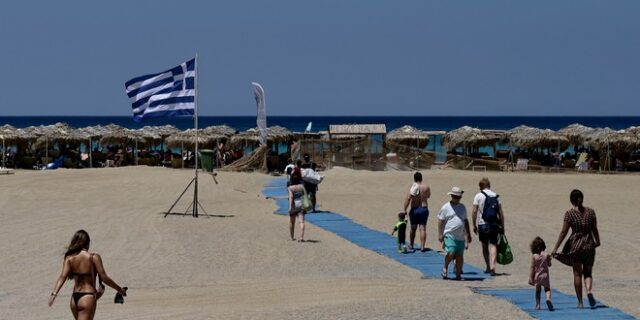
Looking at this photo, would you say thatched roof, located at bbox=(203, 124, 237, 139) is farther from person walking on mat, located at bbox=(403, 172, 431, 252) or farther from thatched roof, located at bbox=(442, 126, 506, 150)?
person walking on mat, located at bbox=(403, 172, 431, 252)

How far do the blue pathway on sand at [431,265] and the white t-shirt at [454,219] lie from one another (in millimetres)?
635

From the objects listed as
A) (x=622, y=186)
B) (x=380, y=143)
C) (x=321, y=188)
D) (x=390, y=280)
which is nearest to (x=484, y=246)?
(x=390, y=280)

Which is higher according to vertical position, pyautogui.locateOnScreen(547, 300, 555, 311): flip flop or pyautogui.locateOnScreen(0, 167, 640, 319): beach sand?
pyautogui.locateOnScreen(547, 300, 555, 311): flip flop

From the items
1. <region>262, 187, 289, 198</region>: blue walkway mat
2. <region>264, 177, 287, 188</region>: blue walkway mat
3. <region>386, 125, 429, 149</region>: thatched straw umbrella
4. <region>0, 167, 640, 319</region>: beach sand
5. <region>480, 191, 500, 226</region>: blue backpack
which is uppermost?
<region>386, 125, 429, 149</region>: thatched straw umbrella

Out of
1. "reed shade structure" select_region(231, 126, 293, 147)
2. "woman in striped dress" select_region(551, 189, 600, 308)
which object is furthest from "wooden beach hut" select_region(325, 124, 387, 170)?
"woman in striped dress" select_region(551, 189, 600, 308)

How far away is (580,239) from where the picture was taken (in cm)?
1003

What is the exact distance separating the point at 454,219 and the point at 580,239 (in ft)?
7.55

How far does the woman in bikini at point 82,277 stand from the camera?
7680 millimetres

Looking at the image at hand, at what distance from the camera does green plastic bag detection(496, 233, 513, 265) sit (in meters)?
12.3

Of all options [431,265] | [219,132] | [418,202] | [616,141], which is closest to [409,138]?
[219,132]

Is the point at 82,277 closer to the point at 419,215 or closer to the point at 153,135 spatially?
the point at 419,215
